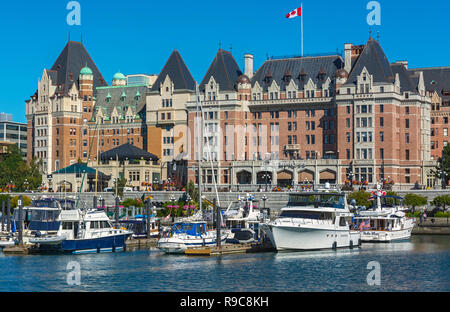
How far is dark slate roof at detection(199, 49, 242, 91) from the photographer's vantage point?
153 m

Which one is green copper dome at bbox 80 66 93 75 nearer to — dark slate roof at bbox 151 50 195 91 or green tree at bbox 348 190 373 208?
dark slate roof at bbox 151 50 195 91

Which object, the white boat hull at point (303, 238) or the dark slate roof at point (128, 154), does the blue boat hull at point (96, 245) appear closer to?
the white boat hull at point (303, 238)

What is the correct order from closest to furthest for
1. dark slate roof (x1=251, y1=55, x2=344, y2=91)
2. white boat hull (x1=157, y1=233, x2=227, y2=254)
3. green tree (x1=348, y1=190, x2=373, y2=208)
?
white boat hull (x1=157, y1=233, x2=227, y2=254) < green tree (x1=348, y1=190, x2=373, y2=208) < dark slate roof (x1=251, y1=55, x2=344, y2=91)

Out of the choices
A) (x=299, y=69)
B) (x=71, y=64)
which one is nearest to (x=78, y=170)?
(x=71, y=64)

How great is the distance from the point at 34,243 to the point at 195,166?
68.0 metres

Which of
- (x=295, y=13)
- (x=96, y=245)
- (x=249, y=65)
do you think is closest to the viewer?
(x=96, y=245)

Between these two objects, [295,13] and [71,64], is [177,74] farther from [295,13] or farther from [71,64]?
[295,13]

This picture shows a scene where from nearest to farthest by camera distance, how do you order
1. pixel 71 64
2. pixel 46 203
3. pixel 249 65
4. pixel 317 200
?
pixel 317 200 < pixel 46 203 < pixel 249 65 < pixel 71 64

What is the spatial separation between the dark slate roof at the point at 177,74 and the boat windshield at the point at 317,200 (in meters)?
79.8

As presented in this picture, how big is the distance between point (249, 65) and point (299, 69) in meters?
9.87

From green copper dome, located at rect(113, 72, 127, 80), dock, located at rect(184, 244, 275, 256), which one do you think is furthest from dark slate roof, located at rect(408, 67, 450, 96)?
dock, located at rect(184, 244, 275, 256)

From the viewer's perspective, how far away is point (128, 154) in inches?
6334

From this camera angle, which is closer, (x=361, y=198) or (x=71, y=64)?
(x=361, y=198)

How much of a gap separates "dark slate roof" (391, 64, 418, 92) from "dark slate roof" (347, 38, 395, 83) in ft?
7.00
